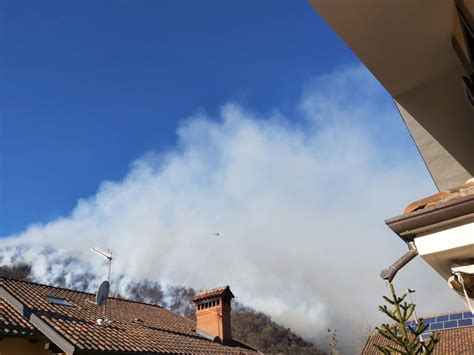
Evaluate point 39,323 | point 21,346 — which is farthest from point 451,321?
point 21,346

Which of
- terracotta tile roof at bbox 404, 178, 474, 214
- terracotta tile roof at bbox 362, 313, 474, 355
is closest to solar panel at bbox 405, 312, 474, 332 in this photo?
terracotta tile roof at bbox 362, 313, 474, 355

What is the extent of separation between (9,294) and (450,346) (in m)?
19.6

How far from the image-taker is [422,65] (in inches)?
205

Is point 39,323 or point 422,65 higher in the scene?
point 422,65

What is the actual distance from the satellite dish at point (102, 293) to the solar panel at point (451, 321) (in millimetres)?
16824

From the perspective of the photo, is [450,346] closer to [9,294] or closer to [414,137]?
[414,137]

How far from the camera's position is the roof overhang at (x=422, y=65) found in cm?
425

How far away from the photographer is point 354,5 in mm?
4191

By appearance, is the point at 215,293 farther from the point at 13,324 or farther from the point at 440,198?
the point at 440,198

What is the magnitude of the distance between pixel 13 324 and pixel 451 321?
2160 cm

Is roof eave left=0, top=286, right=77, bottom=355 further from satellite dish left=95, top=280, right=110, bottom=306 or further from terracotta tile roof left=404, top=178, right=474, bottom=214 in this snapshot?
terracotta tile roof left=404, top=178, right=474, bottom=214

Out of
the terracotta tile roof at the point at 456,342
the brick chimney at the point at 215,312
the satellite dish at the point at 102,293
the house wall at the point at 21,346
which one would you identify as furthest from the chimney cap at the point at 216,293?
the house wall at the point at 21,346

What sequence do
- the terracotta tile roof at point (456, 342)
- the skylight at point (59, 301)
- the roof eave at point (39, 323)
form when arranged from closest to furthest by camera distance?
the roof eave at point (39, 323) < the skylight at point (59, 301) < the terracotta tile roof at point (456, 342)

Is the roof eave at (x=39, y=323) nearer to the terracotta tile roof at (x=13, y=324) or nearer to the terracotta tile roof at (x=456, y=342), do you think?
the terracotta tile roof at (x=13, y=324)
